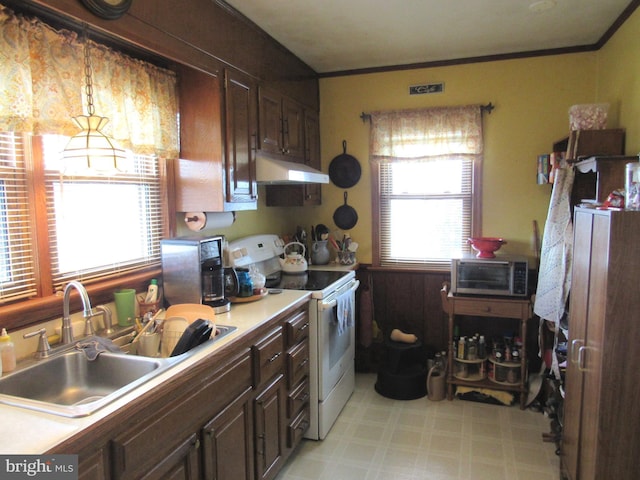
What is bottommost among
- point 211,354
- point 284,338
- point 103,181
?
point 284,338

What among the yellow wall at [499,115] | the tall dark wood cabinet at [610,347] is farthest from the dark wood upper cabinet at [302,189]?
the tall dark wood cabinet at [610,347]

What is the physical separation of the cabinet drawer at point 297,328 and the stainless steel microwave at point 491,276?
1.26 m

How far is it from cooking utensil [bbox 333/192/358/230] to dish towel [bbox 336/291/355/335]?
789mm

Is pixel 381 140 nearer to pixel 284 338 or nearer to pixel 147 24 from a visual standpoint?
pixel 284 338

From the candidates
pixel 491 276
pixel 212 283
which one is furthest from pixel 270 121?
pixel 491 276

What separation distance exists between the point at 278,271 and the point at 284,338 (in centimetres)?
104

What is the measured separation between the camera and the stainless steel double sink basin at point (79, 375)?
154 cm

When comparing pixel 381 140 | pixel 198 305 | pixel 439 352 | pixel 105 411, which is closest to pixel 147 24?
pixel 198 305

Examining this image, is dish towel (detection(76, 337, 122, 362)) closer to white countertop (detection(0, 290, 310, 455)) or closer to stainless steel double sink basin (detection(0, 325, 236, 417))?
stainless steel double sink basin (detection(0, 325, 236, 417))

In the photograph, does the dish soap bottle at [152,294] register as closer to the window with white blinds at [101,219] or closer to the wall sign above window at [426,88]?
the window with white blinds at [101,219]

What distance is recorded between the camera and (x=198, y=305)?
209cm

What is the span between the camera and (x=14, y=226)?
5.62ft

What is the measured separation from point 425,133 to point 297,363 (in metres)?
2.06

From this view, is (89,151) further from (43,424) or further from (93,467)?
(93,467)
